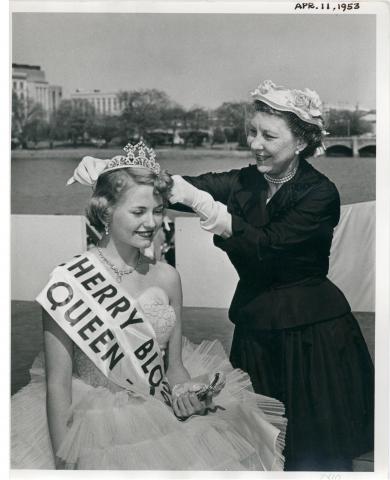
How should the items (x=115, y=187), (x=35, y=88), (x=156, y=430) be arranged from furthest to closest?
(x=35, y=88) → (x=115, y=187) → (x=156, y=430)

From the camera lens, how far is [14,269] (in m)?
2.70

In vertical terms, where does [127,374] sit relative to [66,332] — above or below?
below

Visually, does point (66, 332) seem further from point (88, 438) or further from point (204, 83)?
point (204, 83)

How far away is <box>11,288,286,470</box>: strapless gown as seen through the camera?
241 cm

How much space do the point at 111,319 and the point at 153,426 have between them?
1.35ft

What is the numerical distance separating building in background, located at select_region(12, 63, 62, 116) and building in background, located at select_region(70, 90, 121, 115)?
74 millimetres

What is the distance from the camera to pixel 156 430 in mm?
2395

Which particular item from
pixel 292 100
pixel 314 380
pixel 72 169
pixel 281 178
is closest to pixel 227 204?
pixel 281 178

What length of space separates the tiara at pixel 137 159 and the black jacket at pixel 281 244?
0.49 ft
